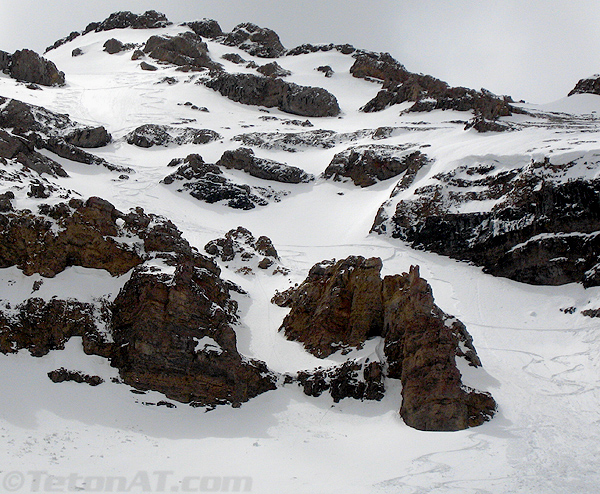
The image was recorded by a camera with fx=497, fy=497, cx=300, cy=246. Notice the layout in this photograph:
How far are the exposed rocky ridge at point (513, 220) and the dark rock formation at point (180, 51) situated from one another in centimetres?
5668

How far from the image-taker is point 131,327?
18641 mm

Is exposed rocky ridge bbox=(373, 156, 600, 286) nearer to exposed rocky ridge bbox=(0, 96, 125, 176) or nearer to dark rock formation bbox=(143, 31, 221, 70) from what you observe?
exposed rocky ridge bbox=(0, 96, 125, 176)

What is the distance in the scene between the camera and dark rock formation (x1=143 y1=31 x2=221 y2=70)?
81.9 m

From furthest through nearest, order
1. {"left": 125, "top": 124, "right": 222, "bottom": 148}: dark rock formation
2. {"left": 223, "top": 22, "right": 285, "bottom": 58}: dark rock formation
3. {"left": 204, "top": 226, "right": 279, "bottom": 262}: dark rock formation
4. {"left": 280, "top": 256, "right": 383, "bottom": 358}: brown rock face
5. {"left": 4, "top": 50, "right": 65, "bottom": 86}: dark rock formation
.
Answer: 1. {"left": 223, "top": 22, "right": 285, "bottom": 58}: dark rock formation
2. {"left": 4, "top": 50, "right": 65, "bottom": 86}: dark rock formation
3. {"left": 125, "top": 124, "right": 222, "bottom": 148}: dark rock formation
4. {"left": 204, "top": 226, "right": 279, "bottom": 262}: dark rock formation
5. {"left": 280, "top": 256, "right": 383, "bottom": 358}: brown rock face

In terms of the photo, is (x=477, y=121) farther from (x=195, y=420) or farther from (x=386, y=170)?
(x=195, y=420)

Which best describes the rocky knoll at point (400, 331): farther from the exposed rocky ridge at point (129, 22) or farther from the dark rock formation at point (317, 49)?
the exposed rocky ridge at point (129, 22)

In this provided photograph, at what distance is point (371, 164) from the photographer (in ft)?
145

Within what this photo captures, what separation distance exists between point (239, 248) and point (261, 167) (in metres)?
16.5

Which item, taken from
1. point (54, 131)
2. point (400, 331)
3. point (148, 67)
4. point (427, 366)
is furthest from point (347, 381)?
point (148, 67)

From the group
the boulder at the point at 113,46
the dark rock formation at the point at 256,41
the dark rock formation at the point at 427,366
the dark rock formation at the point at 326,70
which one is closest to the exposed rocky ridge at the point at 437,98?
the dark rock formation at the point at 326,70

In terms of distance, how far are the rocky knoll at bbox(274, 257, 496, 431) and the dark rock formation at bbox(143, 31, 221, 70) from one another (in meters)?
66.8

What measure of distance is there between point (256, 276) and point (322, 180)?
18.9 m

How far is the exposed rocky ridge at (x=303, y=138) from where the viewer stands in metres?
51.7

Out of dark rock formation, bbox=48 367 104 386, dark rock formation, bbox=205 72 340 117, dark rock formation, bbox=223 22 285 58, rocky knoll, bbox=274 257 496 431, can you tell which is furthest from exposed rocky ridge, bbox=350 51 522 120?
dark rock formation, bbox=48 367 104 386
